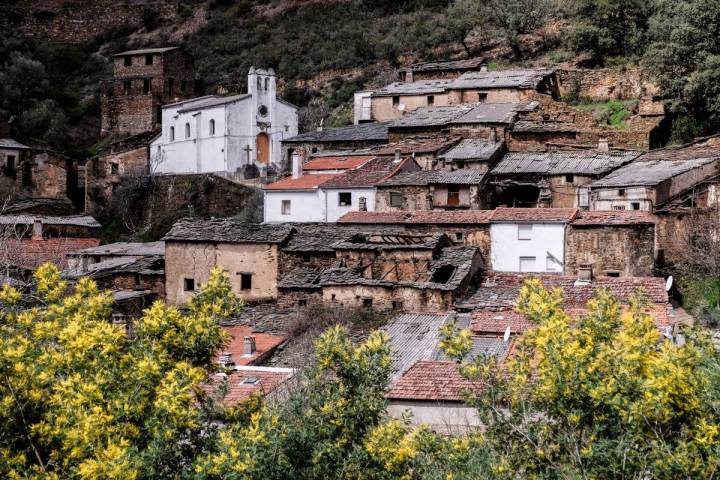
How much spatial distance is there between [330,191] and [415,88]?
11.7 meters

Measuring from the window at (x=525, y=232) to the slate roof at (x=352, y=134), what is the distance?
43.3 ft

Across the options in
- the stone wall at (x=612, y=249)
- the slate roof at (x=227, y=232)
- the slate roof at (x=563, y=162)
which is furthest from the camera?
the slate roof at (x=563, y=162)

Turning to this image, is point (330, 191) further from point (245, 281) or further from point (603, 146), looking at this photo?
point (603, 146)

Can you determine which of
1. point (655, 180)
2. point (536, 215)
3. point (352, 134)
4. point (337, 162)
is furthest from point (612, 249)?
point (352, 134)

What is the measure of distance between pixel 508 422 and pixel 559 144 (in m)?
29.8

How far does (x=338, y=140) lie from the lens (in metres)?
48.2

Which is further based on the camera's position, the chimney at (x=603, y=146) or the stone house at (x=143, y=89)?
the stone house at (x=143, y=89)

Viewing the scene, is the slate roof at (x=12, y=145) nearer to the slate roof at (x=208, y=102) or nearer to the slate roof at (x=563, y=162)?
the slate roof at (x=208, y=102)

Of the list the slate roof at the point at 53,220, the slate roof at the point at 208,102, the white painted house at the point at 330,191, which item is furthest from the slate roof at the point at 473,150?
the slate roof at the point at 53,220

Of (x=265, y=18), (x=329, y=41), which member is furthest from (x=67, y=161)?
(x=265, y=18)

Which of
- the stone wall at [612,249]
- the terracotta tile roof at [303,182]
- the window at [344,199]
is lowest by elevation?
the stone wall at [612,249]

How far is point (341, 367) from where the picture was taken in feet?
49.4

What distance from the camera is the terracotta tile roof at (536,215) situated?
34.4 m

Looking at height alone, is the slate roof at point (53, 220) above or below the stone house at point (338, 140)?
below
